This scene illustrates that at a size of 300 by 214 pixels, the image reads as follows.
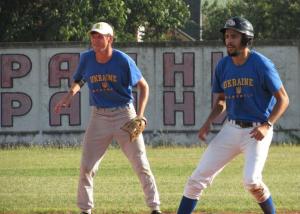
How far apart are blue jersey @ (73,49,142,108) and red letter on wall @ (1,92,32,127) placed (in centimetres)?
1503

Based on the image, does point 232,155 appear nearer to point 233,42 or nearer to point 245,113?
point 245,113

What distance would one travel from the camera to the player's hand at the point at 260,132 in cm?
849

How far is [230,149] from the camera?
28.6 feet

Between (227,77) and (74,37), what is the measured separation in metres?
21.4

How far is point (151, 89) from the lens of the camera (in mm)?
24688

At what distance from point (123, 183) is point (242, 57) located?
6.03 metres

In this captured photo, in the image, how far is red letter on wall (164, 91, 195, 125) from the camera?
2455 centimetres

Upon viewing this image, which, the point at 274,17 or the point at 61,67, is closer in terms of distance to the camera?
the point at 61,67

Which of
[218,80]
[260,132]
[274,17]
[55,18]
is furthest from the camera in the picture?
[274,17]

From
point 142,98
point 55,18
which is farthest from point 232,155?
point 55,18

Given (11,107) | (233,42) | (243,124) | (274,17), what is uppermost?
(274,17)

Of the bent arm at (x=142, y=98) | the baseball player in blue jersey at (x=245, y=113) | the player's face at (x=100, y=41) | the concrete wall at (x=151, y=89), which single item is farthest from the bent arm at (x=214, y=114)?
the concrete wall at (x=151, y=89)

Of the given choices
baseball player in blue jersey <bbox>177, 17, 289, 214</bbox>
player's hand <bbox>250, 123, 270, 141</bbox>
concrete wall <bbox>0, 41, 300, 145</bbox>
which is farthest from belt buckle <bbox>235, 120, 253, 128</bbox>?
concrete wall <bbox>0, 41, 300, 145</bbox>

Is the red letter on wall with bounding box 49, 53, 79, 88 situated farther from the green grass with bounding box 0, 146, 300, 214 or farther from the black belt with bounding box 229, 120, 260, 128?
the black belt with bounding box 229, 120, 260, 128
